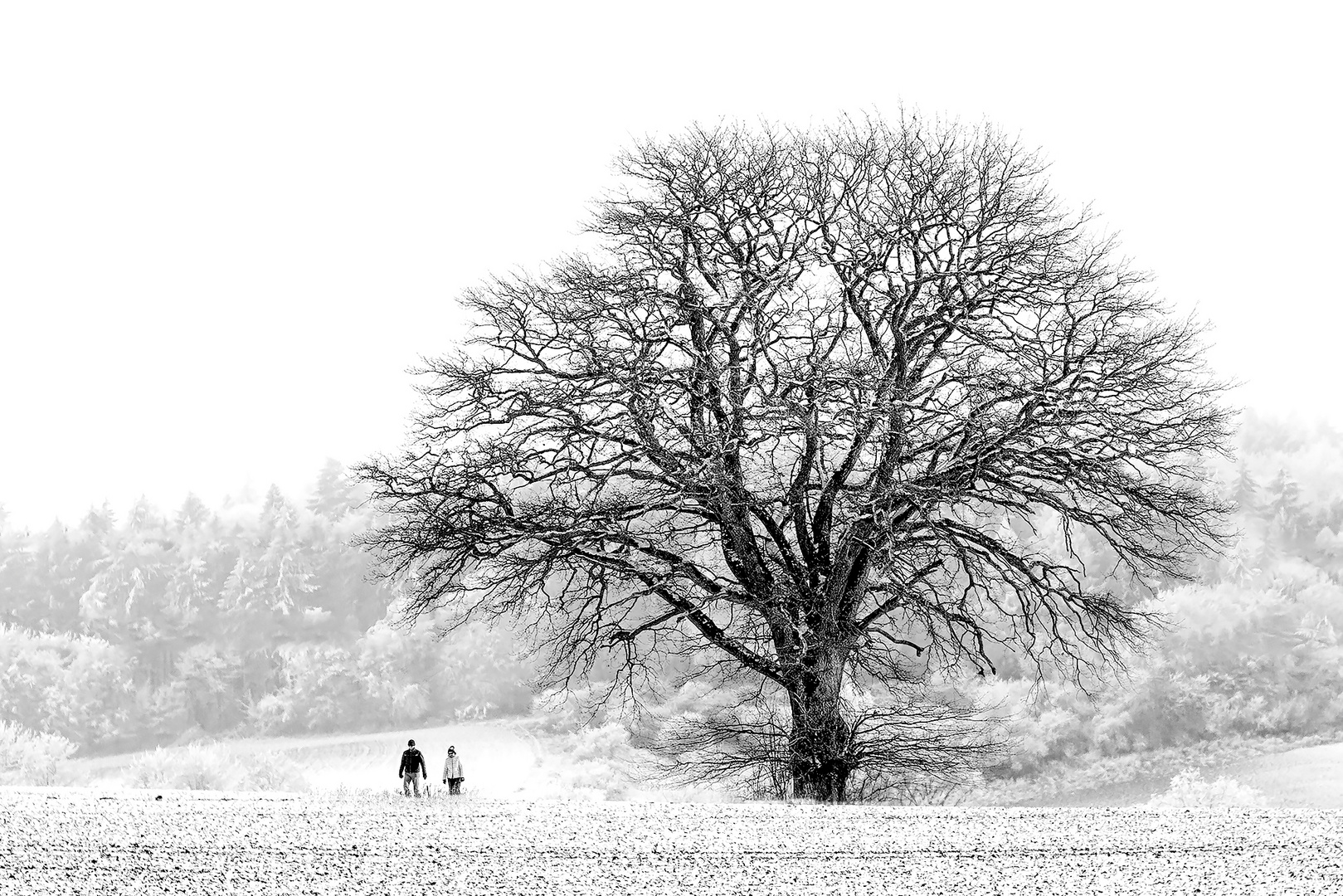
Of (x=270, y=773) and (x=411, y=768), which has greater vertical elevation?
(x=411, y=768)

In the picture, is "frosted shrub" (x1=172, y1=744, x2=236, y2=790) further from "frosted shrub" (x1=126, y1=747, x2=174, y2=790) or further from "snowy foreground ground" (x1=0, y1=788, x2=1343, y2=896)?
"snowy foreground ground" (x1=0, y1=788, x2=1343, y2=896)

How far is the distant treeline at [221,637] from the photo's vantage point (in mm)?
40625

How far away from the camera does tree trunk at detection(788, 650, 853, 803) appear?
14836mm

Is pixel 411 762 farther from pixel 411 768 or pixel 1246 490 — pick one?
pixel 1246 490

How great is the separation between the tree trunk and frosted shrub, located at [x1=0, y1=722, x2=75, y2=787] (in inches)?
817

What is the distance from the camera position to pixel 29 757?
3075cm

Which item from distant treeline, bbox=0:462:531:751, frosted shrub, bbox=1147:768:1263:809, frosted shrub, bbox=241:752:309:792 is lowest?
frosted shrub, bbox=1147:768:1263:809

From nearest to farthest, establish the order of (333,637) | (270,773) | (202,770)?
(202,770) → (270,773) → (333,637)

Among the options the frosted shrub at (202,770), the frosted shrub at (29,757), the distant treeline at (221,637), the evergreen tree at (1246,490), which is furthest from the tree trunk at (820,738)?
the evergreen tree at (1246,490)

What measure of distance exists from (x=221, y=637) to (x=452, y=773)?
32350 mm

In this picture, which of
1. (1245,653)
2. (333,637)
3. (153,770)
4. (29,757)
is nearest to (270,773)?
(153,770)

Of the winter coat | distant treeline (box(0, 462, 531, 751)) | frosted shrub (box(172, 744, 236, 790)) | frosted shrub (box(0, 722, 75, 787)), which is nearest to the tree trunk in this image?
the winter coat

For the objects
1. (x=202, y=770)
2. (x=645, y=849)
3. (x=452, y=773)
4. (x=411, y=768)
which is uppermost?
(x=411, y=768)

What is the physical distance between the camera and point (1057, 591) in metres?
14.7
